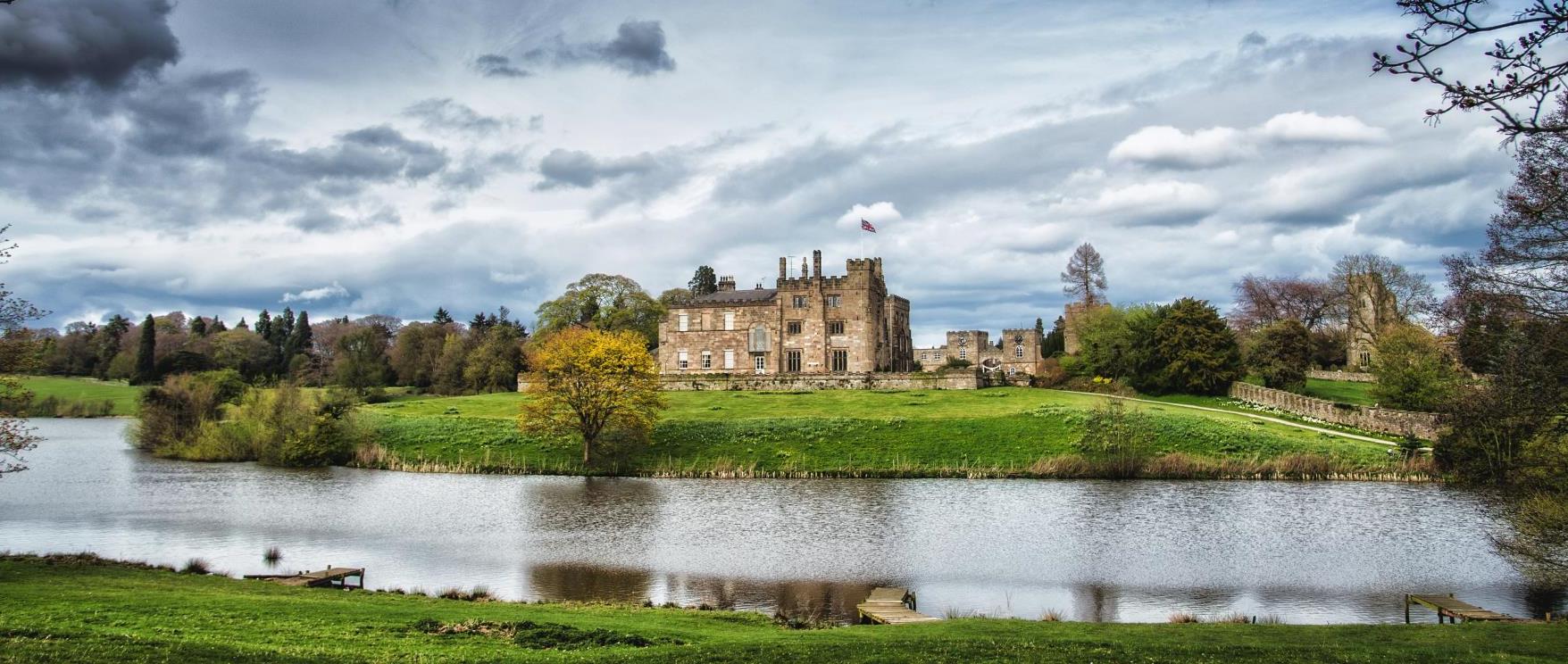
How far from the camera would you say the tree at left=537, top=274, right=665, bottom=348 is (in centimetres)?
8794

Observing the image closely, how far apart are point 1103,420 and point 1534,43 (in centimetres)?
3999

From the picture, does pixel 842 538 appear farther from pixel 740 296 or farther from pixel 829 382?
pixel 740 296

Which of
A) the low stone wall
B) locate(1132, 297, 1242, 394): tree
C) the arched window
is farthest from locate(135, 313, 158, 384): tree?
locate(1132, 297, 1242, 394): tree

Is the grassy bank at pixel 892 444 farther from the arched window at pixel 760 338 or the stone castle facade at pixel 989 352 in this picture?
the stone castle facade at pixel 989 352

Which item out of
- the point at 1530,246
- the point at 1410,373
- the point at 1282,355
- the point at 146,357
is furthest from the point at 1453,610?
the point at 146,357

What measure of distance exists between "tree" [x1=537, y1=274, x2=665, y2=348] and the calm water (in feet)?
152

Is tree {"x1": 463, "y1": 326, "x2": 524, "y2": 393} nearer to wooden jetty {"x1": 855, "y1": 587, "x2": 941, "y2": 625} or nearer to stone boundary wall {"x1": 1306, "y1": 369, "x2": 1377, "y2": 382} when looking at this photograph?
stone boundary wall {"x1": 1306, "y1": 369, "x2": 1377, "y2": 382}

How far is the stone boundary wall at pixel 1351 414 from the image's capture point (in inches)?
1893

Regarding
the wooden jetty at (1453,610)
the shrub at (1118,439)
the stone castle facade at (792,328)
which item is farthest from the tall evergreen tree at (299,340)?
the wooden jetty at (1453,610)

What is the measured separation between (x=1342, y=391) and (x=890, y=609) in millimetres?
58996

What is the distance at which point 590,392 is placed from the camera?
4700 cm

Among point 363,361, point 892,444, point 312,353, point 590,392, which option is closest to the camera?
point 590,392

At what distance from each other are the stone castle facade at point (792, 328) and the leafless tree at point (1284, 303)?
3713cm

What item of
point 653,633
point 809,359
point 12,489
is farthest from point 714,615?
point 809,359
